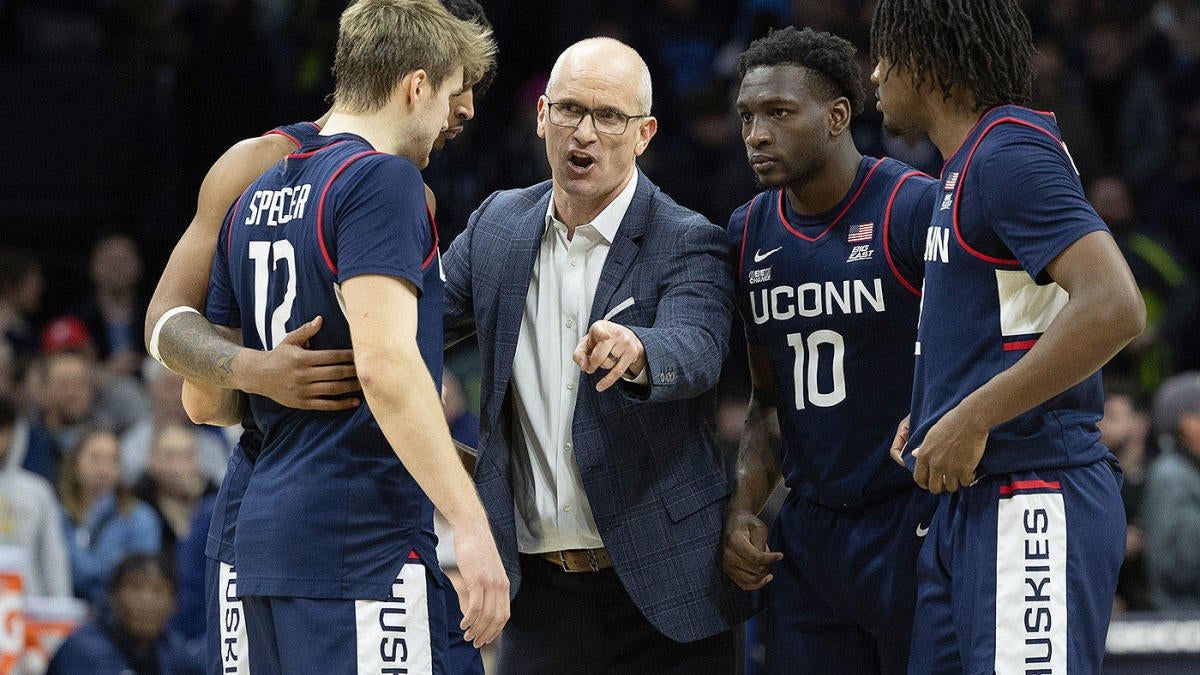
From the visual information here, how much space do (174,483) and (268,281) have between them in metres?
5.59

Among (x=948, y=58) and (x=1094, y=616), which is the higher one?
(x=948, y=58)

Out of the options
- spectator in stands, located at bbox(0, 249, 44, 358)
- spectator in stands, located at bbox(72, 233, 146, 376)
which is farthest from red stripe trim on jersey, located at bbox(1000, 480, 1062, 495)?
spectator in stands, located at bbox(0, 249, 44, 358)

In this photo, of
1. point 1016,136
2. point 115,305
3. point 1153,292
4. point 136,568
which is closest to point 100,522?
point 136,568

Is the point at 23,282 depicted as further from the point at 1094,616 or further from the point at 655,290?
the point at 1094,616

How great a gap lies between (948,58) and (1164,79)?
8434 millimetres

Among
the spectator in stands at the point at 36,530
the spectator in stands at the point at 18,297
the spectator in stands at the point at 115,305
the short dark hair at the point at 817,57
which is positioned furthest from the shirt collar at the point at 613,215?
the spectator in stands at the point at 18,297

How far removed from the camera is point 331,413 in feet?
12.8

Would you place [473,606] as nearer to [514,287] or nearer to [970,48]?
[514,287]

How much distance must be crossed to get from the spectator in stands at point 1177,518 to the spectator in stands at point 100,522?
17.4 feet

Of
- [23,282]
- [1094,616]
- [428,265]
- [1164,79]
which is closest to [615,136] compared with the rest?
[428,265]

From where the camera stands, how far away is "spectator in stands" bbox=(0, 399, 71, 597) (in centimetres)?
874

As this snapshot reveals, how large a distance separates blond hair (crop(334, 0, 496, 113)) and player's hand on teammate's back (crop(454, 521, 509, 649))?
1.10 metres

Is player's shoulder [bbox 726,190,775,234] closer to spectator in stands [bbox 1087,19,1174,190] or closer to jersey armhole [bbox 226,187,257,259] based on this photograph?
jersey armhole [bbox 226,187,257,259]

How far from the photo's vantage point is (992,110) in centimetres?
400
